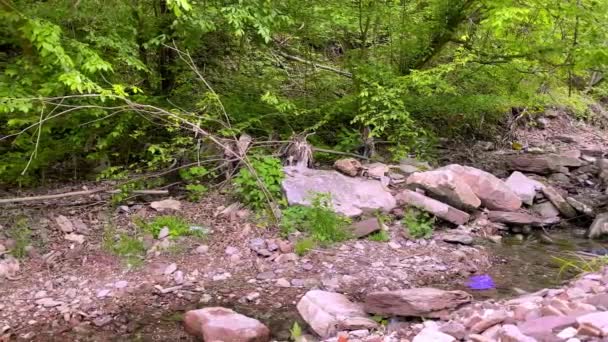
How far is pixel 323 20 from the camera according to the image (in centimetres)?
832

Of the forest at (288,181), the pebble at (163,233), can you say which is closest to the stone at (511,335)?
the forest at (288,181)

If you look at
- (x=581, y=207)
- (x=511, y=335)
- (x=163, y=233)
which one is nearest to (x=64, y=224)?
(x=163, y=233)

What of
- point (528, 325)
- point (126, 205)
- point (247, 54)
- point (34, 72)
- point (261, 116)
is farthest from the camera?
point (247, 54)

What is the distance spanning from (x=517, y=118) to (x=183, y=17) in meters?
8.66

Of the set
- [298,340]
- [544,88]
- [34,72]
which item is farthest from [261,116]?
[544,88]

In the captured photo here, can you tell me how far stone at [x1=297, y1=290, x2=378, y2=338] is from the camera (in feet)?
14.2

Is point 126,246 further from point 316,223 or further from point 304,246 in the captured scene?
point 316,223

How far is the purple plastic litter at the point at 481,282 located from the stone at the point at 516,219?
1.78m

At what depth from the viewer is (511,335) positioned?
305 cm

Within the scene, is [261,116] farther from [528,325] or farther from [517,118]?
[517,118]

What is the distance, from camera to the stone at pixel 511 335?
9.72 ft

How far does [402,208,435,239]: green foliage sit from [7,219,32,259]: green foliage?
14.3ft

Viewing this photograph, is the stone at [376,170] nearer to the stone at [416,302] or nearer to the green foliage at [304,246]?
the green foliage at [304,246]

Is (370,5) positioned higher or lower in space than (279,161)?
higher
